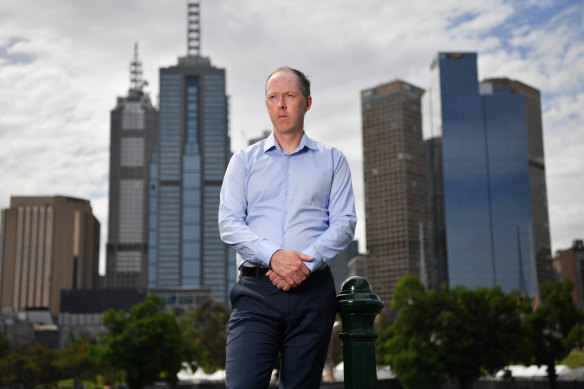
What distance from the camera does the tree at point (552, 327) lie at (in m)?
35.8

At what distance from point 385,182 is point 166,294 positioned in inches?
2210

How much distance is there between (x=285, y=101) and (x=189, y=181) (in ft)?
603

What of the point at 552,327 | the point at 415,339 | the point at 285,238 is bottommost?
the point at 415,339

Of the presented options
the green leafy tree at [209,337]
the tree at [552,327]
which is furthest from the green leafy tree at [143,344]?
the tree at [552,327]

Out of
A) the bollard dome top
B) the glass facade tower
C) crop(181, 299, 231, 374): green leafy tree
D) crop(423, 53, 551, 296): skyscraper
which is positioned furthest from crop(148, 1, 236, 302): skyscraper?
the bollard dome top

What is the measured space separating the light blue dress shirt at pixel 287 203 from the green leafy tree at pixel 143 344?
115 ft

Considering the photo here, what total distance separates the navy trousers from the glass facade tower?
175 meters

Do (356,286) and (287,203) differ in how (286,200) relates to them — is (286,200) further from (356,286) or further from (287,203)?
(356,286)

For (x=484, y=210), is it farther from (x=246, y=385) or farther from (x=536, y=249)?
(x=246, y=385)

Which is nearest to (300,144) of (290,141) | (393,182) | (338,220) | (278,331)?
(290,141)

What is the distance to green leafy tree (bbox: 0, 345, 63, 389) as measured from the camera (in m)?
57.8

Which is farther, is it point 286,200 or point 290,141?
point 290,141

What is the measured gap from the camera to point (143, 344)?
3797cm

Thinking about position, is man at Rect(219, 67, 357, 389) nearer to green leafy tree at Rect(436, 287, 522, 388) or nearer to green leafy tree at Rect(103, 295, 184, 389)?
green leafy tree at Rect(436, 287, 522, 388)
